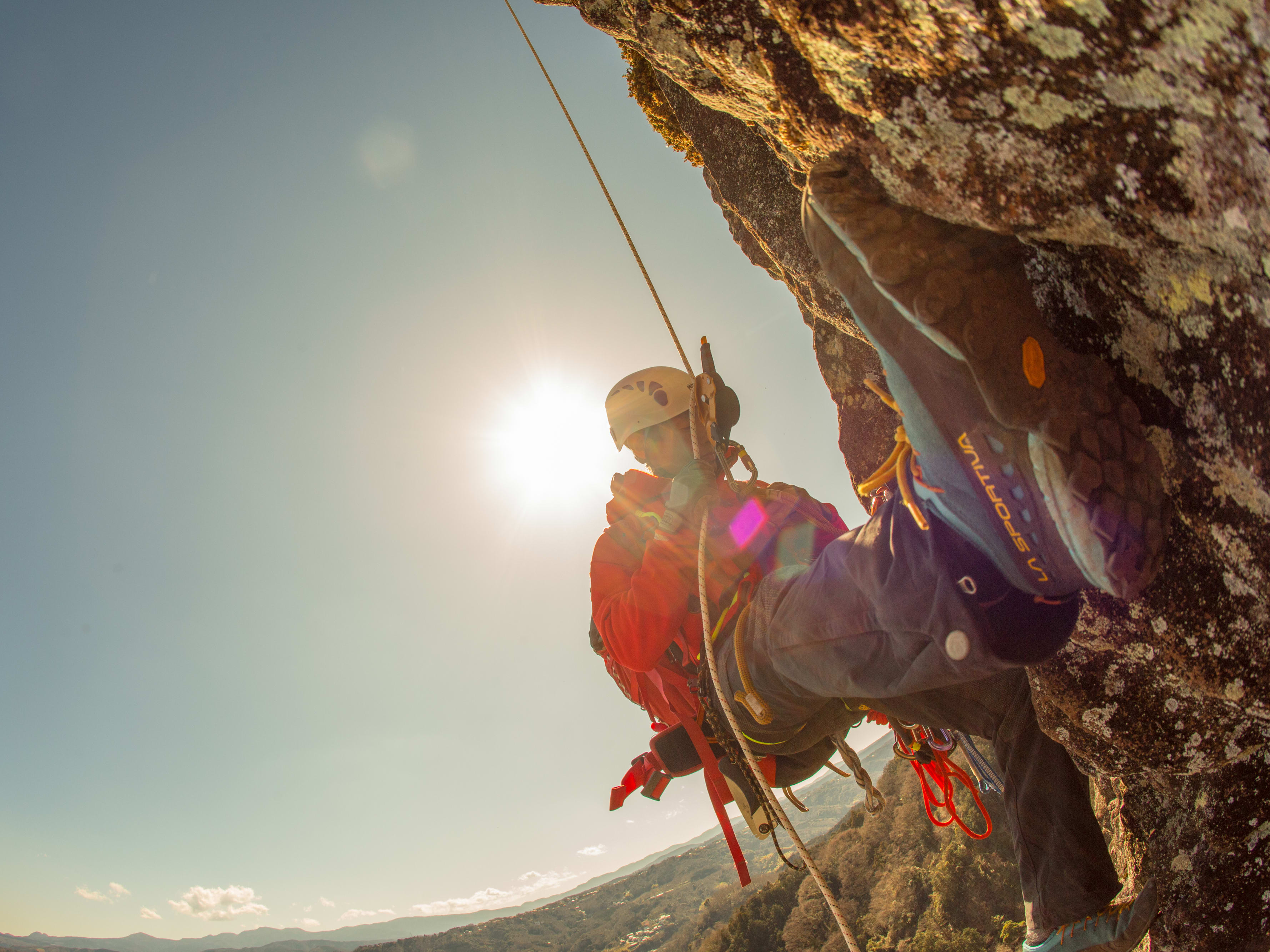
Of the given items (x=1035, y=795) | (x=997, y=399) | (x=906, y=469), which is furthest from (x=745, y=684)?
(x=997, y=399)

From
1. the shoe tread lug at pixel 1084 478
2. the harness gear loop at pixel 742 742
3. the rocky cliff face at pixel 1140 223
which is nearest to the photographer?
the rocky cliff face at pixel 1140 223

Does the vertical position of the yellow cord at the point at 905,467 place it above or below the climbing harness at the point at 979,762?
above

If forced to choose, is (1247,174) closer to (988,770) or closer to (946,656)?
(946,656)

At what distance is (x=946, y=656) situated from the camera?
157cm

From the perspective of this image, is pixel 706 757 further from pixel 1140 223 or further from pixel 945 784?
pixel 1140 223

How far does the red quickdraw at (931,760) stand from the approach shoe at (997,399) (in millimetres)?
2017

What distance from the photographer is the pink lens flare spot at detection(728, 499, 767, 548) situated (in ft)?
8.94

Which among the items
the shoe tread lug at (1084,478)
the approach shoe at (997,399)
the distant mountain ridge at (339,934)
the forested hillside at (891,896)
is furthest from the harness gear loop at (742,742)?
the distant mountain ridge at (339,934)

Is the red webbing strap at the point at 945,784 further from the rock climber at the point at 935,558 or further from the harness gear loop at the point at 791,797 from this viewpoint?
the harness gear loop at the point at 791,797

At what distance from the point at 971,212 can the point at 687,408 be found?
7.41ft

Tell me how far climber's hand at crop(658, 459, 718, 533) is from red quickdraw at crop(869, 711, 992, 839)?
1.53 metres

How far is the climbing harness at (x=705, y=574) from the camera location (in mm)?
2160

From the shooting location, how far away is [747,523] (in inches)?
109

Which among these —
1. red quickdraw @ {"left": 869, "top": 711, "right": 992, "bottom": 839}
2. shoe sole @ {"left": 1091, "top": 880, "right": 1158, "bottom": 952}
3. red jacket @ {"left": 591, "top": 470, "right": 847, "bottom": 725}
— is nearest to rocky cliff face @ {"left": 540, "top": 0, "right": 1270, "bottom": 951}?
shoe sole @ {"left": 1091, "top": 880, "right": 1158, "bottom": 952}
